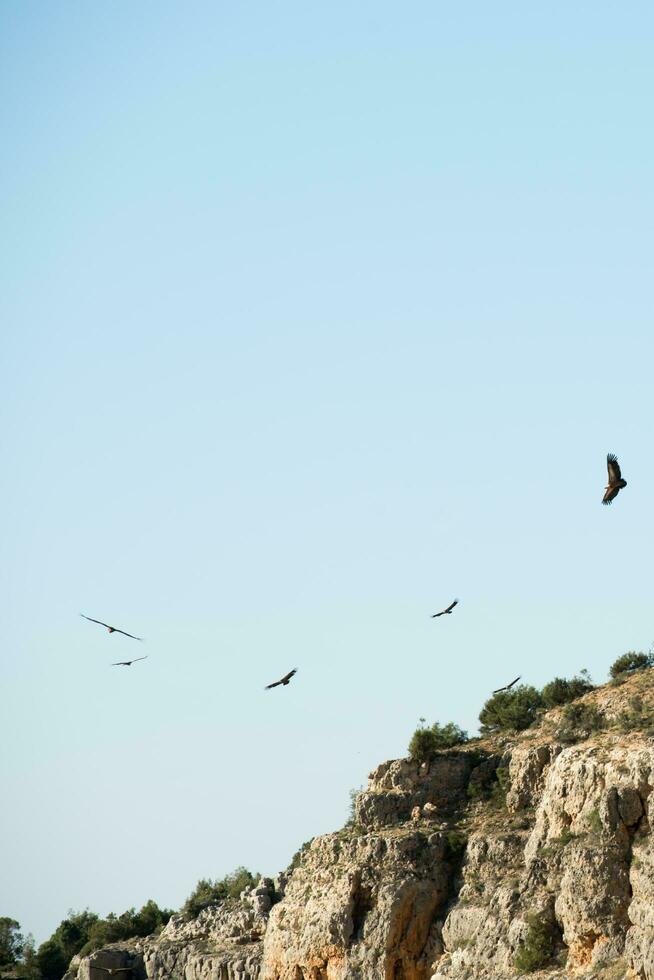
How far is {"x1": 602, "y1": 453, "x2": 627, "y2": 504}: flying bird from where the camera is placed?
174ft

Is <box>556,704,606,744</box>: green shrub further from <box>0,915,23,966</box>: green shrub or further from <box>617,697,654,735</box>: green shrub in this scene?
<box>0,915,23,966</box>: green shrub

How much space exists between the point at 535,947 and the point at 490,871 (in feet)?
23.8

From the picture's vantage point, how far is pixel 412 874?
74125 millimetres

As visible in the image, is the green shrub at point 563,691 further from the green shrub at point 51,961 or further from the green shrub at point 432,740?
the green shrub at point 51,961

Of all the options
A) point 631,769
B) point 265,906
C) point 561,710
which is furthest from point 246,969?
point 631,769

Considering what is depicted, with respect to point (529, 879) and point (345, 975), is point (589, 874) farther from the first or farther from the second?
point (345, 975)

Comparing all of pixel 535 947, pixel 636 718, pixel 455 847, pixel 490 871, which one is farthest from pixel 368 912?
pixel 636 718

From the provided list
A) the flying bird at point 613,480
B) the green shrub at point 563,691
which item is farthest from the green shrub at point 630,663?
the flying bird at point 613,480

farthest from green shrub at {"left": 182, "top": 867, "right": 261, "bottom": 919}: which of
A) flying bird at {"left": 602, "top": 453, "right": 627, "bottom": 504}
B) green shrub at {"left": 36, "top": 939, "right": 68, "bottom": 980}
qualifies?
flying bird at {"left": 602, "top": 453, "right": 627, "bottom": 504}

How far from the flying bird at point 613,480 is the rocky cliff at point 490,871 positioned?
17.3m

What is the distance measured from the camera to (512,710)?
278ft

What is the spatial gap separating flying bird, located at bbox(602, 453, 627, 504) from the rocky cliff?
17.3 meters

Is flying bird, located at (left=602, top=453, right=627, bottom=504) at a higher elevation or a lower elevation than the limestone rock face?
higher

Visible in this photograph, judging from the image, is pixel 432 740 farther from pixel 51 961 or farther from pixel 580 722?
pixel 51 961
